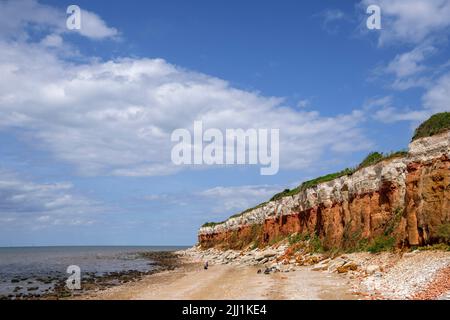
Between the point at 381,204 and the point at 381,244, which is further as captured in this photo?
the point at 381,204

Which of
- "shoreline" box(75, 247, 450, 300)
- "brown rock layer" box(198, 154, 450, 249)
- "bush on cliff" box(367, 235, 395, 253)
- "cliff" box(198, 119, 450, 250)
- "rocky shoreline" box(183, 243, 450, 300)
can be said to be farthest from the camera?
"bush on cliff" box(367, 235, 395, 253)

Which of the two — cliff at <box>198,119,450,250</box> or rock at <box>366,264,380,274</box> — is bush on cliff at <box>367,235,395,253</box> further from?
rock at <box>366,264,380,274</box>

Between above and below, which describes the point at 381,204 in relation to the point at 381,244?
above

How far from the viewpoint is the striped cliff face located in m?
24.3

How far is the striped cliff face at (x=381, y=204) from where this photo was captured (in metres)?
24.3

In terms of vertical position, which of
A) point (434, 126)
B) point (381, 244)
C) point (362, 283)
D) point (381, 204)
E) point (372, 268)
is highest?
point (434, 126)

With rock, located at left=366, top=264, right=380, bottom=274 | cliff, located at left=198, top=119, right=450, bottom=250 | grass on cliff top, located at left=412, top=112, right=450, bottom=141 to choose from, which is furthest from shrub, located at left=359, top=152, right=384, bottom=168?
rock, located at left=366, top=264, right=380, bottom=274

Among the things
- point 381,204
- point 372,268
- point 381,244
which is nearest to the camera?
point 372,268

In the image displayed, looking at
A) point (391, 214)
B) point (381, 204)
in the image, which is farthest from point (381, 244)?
point (381, 204)

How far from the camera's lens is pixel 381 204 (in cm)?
3306

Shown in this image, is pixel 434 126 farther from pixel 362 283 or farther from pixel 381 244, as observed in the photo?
pixel 362 283
